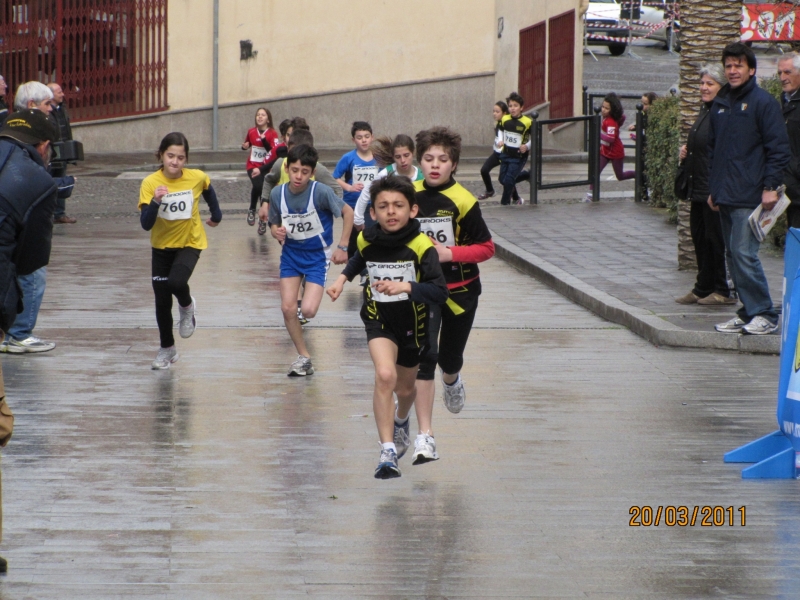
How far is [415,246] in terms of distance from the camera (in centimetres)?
604

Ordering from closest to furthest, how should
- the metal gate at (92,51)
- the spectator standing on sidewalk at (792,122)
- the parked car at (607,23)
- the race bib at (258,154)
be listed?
the spectator standing on sidewalk at (792,122)
the race bib at (258,154)
the metal gate at (92,51)
the parked car at (607,23)

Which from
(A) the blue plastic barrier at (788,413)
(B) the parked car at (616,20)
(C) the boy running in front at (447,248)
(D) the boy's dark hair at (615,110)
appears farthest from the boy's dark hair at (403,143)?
(B) the parked car at (616,20)

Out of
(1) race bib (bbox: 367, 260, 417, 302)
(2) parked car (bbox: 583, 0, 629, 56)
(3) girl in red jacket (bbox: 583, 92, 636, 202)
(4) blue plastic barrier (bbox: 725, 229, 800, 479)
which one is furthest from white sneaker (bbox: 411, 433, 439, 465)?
(2) parked car (bbox: 583, 0, 629, 56)

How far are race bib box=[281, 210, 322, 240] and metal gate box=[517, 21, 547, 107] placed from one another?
71.5ft

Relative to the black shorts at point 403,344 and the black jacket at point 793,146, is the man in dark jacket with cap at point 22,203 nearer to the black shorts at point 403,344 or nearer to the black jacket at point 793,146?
the black shorts at point 403,344

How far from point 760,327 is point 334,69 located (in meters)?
19.3

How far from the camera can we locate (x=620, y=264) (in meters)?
13.1

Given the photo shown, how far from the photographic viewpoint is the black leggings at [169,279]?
8656 millimetres

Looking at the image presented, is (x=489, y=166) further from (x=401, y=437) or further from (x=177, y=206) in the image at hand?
(x=401, y=437)

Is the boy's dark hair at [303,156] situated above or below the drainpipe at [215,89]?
below

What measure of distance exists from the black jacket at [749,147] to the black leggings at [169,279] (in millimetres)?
3815

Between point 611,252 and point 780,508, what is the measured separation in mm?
8340

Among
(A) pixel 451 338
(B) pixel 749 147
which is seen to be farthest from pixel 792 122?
(A) pixel 451 338
